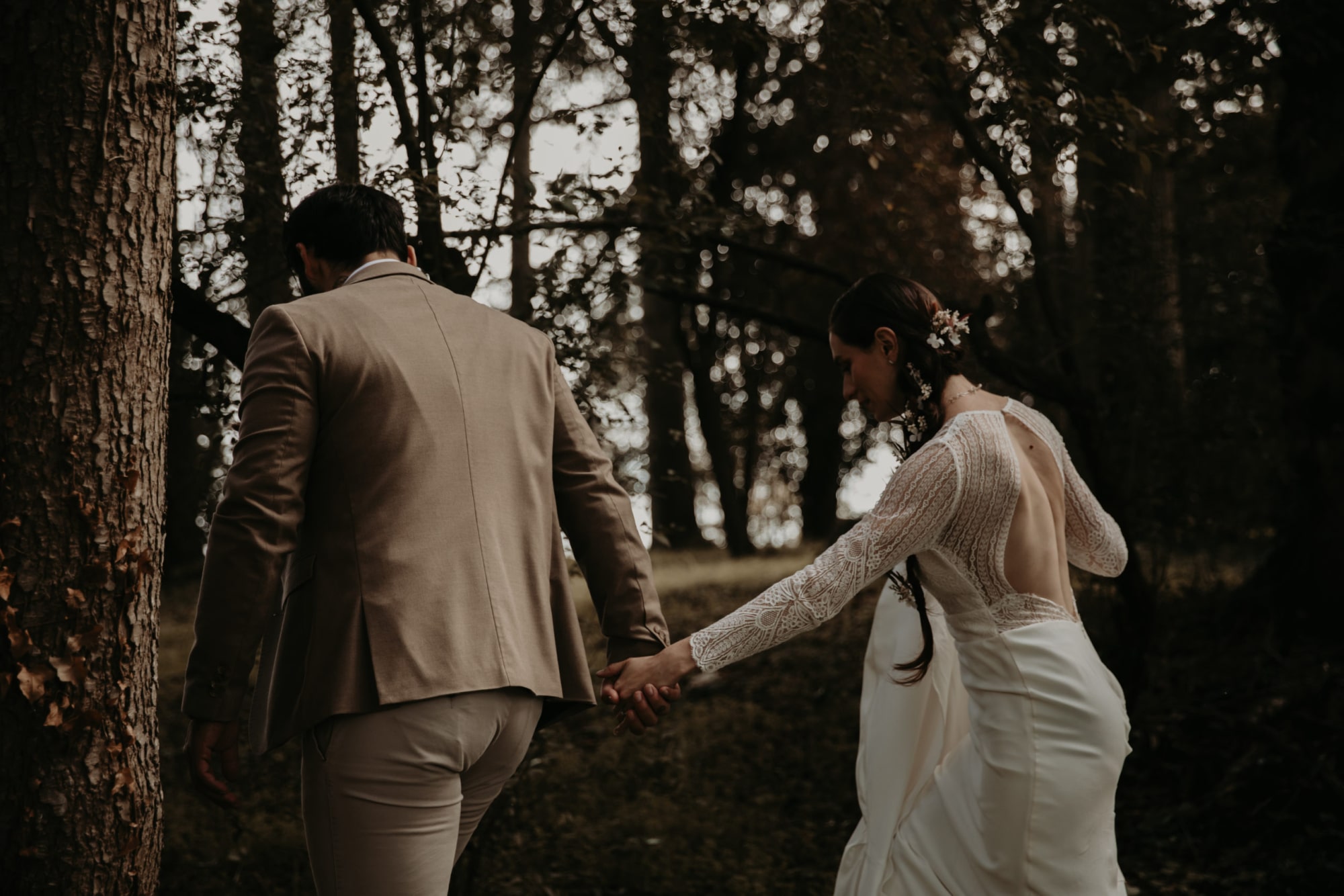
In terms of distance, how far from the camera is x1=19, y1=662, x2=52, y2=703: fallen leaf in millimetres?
2705

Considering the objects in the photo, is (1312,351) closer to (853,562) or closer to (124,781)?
(853,562)

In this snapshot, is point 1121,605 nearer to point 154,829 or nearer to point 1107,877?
point 1107,877

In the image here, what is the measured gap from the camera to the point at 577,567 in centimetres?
472

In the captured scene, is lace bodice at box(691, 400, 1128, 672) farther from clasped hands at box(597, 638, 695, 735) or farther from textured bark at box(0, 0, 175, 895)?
textured bark at box(0, 0, 175, 895)

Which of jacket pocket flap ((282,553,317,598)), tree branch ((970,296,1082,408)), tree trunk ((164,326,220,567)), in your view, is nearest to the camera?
jacket pocket flap ((282,553,317,598))

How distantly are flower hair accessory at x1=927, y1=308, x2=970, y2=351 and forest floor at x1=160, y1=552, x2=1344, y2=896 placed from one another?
8.05 feet

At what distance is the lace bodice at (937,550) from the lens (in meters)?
2.94

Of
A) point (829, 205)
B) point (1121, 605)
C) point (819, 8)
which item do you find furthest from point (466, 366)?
point (829, 205)

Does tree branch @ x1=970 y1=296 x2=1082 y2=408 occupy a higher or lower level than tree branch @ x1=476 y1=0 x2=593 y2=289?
lower

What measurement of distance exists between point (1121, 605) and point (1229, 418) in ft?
4.60

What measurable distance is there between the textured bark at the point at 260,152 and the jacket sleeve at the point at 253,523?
2.04 m

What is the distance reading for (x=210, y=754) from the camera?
2.43 metres

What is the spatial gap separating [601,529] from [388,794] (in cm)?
85

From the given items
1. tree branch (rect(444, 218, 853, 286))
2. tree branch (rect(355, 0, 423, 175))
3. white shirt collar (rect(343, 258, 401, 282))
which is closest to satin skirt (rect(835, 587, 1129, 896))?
white shirt collar (rect(343, 258, 401, 282))
